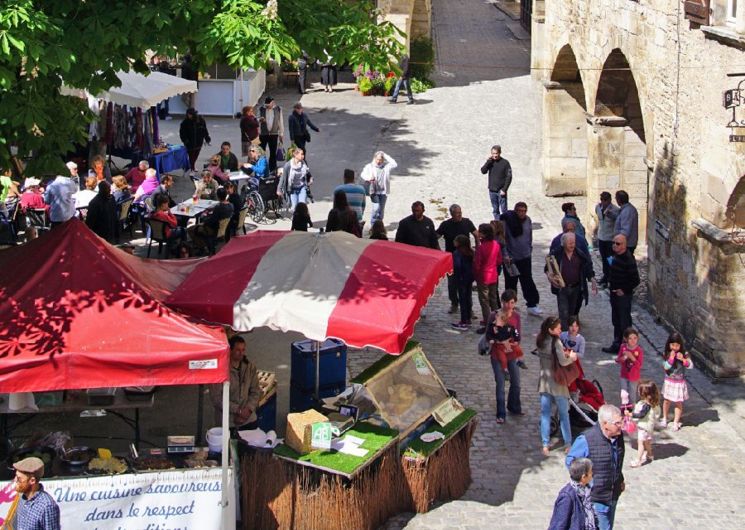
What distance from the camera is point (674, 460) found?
12289 mm

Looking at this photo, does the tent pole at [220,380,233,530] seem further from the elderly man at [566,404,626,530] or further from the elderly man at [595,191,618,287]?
the elderly man at [595,191,618,287]

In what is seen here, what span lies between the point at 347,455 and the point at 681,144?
291 inches

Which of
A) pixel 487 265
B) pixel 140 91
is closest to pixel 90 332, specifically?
pixel 487 265

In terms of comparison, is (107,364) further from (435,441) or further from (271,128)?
(271,128)

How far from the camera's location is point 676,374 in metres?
12.7

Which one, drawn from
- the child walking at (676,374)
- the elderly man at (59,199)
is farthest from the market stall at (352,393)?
the elderly man at (59,199)

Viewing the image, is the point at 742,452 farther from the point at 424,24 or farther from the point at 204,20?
the point at 424,24

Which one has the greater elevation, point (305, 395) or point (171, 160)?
point (171, 160)

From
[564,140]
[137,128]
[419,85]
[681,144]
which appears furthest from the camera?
[419,85]

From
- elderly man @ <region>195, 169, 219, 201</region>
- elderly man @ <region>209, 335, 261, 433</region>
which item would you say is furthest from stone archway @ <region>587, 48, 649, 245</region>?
elderly man @ <region>209, 335, 261, 433</region>

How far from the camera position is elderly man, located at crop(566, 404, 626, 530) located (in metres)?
9.57

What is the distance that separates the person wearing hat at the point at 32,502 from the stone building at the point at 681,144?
8352 mm

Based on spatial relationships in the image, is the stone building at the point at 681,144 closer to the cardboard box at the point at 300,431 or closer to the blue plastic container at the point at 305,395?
the blue plastic container at the point at 305,395

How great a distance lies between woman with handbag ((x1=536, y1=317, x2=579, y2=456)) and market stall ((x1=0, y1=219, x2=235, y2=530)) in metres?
3.32
